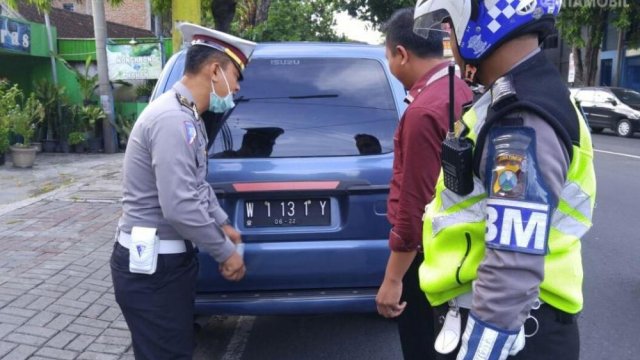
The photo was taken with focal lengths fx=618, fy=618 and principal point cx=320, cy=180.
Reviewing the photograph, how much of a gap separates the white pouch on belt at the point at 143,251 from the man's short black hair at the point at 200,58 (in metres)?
0.72

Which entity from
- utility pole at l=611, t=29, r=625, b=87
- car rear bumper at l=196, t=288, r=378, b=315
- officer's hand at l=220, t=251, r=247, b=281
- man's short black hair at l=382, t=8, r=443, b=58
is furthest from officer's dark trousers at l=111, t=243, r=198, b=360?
utility pole at l=611, t=29, r=625, b=87

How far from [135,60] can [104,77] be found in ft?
2.73

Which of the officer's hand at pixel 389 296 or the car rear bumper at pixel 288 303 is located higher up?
the officer's hand at pixel 389 296

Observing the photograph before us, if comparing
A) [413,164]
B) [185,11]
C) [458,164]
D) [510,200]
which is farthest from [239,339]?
[185,11]

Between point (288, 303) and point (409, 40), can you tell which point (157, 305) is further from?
point (409, 40)

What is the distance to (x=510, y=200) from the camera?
1.52 m

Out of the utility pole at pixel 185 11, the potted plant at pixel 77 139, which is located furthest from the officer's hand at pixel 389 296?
the potted plant at pixel 77 139

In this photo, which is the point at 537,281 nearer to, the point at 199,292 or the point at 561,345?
the point at 561,345

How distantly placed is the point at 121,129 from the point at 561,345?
1475cm

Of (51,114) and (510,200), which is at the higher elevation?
(510,200)

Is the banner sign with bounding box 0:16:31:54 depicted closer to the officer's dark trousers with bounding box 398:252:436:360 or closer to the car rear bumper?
the car rear bumper

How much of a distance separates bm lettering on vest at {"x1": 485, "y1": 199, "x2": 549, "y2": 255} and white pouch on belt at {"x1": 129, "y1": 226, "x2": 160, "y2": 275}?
1.49m

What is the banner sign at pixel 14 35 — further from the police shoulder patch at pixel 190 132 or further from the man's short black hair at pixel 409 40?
the man's short black hair at pixel 409 40

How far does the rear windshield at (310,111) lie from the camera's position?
349 cm
